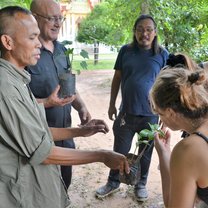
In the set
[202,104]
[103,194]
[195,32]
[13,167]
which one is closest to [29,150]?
[13,167]

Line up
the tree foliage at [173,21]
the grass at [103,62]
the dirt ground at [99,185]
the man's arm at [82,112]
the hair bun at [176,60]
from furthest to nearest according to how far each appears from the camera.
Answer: the grass at [103,62] → the tree foliage at [173,21] → the dirt ground at [99,185] → the man's arm at [82,112] → the hair bun at [176,60]

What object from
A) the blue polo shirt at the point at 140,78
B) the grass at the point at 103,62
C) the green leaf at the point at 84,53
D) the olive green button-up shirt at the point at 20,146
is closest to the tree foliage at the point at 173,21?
the blue polo shirt at the point at 140,78

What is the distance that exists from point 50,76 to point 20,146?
1056 mm

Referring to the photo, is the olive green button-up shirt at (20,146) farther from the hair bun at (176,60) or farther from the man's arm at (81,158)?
the hair bun at (176,60)

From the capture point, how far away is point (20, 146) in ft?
4.50

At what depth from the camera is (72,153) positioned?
1587 millimetres

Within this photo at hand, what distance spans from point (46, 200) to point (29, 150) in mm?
346

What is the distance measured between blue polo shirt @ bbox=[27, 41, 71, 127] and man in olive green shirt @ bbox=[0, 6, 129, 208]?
0.72 meters

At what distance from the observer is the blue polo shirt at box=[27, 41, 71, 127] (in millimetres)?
2307

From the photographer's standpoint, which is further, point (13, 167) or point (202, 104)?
point (13, 167)

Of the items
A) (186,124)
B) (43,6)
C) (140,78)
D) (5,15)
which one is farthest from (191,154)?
(140,78)

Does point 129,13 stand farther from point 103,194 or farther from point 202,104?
point 202,104

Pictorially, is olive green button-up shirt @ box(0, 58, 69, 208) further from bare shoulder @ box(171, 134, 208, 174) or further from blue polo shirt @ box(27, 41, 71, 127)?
blue polo shirt @ box(27, 41, 71, 127)

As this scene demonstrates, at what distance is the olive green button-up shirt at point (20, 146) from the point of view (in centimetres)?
133
